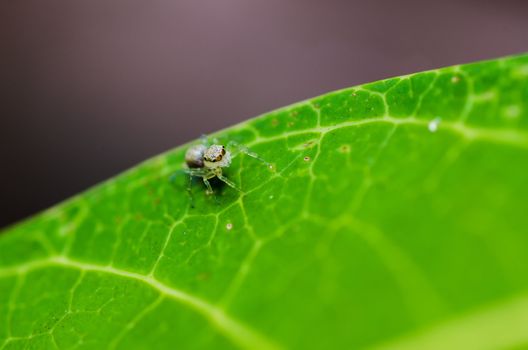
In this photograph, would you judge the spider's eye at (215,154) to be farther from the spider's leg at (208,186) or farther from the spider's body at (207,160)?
the spider's leg at (208,186)

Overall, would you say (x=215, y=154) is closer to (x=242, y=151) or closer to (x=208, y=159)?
(x=208, y=159)

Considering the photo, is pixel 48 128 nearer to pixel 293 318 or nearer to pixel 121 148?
pixel 121 148

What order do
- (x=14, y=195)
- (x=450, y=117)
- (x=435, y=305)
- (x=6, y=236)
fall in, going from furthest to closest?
(x=14, y=195), (x=6, y=236), (x=450, y=117), (x=435, y=305)

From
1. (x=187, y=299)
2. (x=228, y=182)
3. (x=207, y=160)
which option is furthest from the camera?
(x=207, y=160)

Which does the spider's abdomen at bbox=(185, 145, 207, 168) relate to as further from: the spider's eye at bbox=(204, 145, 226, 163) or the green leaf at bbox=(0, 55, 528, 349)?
the green leaf at bbox=(0, 55, 528, 349)

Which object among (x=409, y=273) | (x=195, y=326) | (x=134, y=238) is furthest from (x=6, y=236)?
(x=409, y=273)

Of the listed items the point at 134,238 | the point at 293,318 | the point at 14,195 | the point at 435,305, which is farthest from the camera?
the point at 14,195

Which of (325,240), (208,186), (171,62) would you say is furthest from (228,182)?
(171,62)
